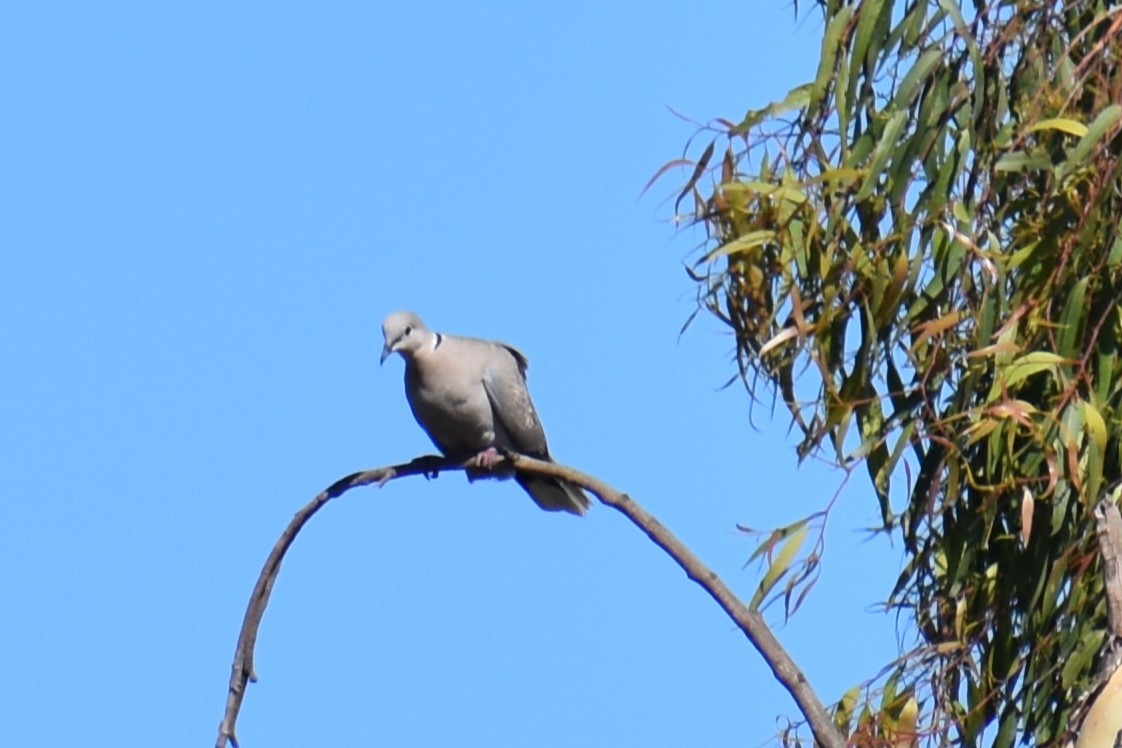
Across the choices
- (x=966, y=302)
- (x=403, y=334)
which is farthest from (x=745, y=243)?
(x=403, y=334)

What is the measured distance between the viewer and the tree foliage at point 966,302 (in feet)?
10.7

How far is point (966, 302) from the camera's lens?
3461 mm

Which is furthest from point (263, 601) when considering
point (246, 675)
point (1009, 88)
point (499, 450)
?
point (499, 450)

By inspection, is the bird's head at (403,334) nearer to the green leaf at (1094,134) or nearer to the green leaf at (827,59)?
the green leaf at (827,59)

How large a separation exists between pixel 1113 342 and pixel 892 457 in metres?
0.40

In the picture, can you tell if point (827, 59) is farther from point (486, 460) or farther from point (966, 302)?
point (486, 460)

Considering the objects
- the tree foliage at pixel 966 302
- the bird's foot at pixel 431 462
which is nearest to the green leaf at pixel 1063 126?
the tree foliage at pixel 966 302

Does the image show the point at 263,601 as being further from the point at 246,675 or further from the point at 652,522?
the point at 652,522

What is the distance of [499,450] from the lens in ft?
16.7

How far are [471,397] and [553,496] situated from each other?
0.40m

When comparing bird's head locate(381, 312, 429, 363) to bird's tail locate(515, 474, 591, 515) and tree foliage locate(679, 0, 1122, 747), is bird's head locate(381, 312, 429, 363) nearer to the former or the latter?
bird's tail locate(515, 474, 591, 515)

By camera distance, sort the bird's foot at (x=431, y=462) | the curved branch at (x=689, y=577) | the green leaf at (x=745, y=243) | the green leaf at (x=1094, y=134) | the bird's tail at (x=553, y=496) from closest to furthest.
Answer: the curved branch at (x=689, y=577) < the green leaf at (x=1094, y=134) < the green leaf at (x=745, y=243) < the bird's foot at (x=431, y=462) < the bird's tail at (x=553, y=496)

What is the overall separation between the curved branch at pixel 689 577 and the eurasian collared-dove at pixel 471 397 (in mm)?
1804

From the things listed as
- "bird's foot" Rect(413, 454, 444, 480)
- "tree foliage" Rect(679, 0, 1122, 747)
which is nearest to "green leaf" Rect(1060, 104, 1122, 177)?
"tree foliage" Rect(679, 0, 1122, 747)
